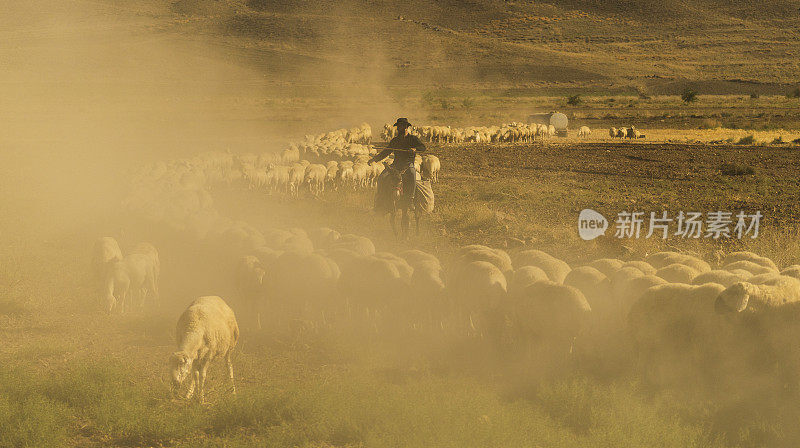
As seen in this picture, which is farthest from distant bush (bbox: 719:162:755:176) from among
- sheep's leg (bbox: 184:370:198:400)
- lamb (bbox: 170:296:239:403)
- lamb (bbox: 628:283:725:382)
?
sheep's leg (bbox: 184:370:198:400)

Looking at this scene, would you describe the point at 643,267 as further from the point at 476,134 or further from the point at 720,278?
the point at 476,134

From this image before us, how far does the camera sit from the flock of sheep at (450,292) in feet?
22.0

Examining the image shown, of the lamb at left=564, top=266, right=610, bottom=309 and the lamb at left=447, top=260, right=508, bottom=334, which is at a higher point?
the lamb at left=564, top=266, right=610, bottom=309

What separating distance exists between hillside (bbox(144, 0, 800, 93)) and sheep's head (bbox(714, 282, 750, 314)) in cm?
8692

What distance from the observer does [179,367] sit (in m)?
6.19

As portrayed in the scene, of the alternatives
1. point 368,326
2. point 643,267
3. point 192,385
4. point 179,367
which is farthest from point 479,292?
point 179,367

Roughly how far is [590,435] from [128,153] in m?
29.7

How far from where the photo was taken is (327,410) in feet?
19.9

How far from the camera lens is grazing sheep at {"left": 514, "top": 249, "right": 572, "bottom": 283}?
862 cm

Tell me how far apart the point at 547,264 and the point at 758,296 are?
2931mm

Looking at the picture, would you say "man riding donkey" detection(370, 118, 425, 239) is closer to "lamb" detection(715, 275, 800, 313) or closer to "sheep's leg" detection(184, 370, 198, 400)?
"sheep's leg" detection(184, 370, 198, 400)

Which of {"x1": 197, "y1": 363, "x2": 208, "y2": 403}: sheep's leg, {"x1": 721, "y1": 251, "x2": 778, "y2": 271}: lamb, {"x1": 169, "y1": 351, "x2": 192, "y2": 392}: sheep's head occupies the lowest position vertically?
{"x1": 197, "y1": 363, "x2": 208, "y2": 403}: sheep's leg

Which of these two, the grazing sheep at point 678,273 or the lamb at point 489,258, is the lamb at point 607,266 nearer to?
the grazing sheep at point 678,273

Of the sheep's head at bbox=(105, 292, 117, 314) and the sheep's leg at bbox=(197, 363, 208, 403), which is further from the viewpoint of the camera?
the sheep's head at bbox=(105, 292, 117, 314)
